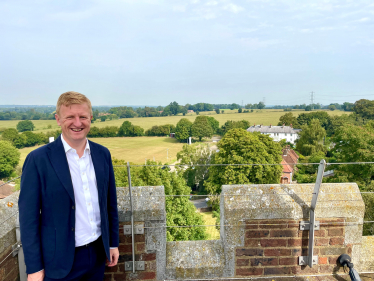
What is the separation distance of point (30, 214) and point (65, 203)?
9.5 inches

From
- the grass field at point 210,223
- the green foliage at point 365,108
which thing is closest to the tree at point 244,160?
the grass field at point 210,223

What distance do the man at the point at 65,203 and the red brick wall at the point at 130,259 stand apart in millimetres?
815

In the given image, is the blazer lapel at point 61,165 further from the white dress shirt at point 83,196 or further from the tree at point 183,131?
the tree at point 183,131

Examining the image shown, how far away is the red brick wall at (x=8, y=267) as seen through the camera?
2.64 m

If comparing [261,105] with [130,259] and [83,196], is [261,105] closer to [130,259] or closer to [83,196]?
[130,259]

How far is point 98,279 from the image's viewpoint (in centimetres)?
253

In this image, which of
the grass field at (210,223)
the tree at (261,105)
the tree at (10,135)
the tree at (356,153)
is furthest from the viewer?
the tree at (261,105)

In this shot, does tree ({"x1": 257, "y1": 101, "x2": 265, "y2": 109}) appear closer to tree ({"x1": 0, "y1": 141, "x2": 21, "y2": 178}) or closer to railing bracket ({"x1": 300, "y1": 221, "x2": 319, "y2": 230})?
tree ({"x1": 0, "y1": 141, "x2": 21, "y2": 178})

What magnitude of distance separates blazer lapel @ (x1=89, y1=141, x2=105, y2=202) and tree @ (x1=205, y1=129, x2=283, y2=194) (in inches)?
981

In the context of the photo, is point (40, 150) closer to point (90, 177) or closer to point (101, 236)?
point (90, 177)

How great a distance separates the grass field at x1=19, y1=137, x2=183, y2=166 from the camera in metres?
67.1

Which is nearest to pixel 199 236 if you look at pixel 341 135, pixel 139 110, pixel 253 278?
pixel 341 135

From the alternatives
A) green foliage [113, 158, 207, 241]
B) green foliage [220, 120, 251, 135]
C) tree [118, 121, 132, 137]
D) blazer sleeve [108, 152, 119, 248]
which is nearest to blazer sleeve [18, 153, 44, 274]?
blazer sleeve [108, 152, 119, 248]

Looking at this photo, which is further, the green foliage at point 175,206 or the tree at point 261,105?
the tree at point 261,105
